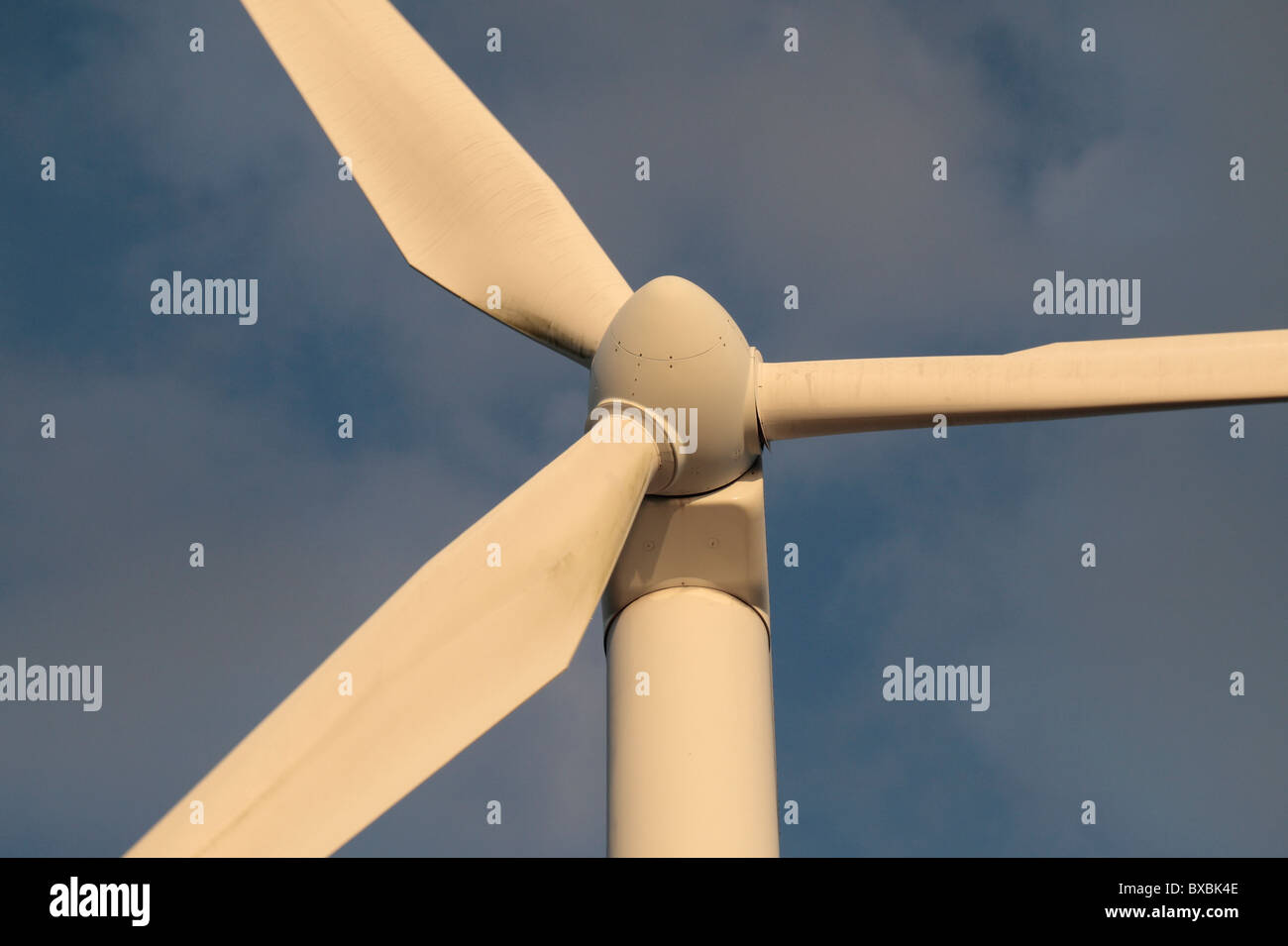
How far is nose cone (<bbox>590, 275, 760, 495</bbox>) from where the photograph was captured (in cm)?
1535

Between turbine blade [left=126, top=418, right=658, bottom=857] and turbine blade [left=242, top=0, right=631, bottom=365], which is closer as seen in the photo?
Answer: turbine blade [left=126, top=418, right=658, bottom=857]

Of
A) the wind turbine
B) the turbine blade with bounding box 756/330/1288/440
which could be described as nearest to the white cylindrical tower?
the wind turbine

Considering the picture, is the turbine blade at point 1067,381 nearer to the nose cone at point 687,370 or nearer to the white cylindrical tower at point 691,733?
the nose cone at point 687,370

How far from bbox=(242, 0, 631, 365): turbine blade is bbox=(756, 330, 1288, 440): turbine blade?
104 inches

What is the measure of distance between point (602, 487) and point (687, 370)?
1346 mm

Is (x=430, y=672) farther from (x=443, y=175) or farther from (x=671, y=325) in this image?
(x=443, y=175)

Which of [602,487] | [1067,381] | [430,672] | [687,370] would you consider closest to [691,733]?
[602,487]

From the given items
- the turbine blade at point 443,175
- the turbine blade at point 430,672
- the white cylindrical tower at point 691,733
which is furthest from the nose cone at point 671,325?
the white cylindrical tower at point 691,733

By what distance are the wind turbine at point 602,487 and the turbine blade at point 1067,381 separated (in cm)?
2

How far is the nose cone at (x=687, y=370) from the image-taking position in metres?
15.4

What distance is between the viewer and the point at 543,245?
17141mm

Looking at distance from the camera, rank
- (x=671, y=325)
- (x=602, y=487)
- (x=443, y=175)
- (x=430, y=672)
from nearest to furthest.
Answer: (x=430, y=672)
(x=602, y=487)
(x=671, y=325)
(x=443, y=175)

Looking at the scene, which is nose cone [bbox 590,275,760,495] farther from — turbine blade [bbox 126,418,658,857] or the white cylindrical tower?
the white cylindrical tower

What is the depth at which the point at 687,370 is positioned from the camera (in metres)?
15.4
